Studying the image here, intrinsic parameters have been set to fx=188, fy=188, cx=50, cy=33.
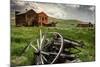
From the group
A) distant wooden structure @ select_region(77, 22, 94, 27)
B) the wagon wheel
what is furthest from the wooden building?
distant wooden structure @ select_region(77, 22, 94, 27)

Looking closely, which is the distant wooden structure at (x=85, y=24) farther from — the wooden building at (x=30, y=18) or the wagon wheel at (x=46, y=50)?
the wooden building at (x=30, y=18)

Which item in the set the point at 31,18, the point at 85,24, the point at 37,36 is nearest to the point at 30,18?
the point at 31,18

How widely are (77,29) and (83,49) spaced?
0.77 feet

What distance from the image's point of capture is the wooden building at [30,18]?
187 centimetres

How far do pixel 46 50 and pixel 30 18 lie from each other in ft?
1.21

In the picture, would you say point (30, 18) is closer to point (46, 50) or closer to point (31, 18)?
point (31, 18)

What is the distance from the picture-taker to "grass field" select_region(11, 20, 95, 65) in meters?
1.85

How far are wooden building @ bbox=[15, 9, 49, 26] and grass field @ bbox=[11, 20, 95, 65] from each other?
0.17 feet

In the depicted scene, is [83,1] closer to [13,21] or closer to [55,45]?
[55,45]

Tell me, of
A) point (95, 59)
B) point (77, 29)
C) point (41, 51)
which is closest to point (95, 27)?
point (77, 29)

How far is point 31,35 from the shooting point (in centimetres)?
191

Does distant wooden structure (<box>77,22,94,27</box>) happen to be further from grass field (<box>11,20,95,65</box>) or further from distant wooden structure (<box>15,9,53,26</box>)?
distant wooden structure (<box>15,9,53,26</box>)

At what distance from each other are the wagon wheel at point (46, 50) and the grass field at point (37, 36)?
43 millimetres

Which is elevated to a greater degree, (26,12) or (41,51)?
(26,12)
